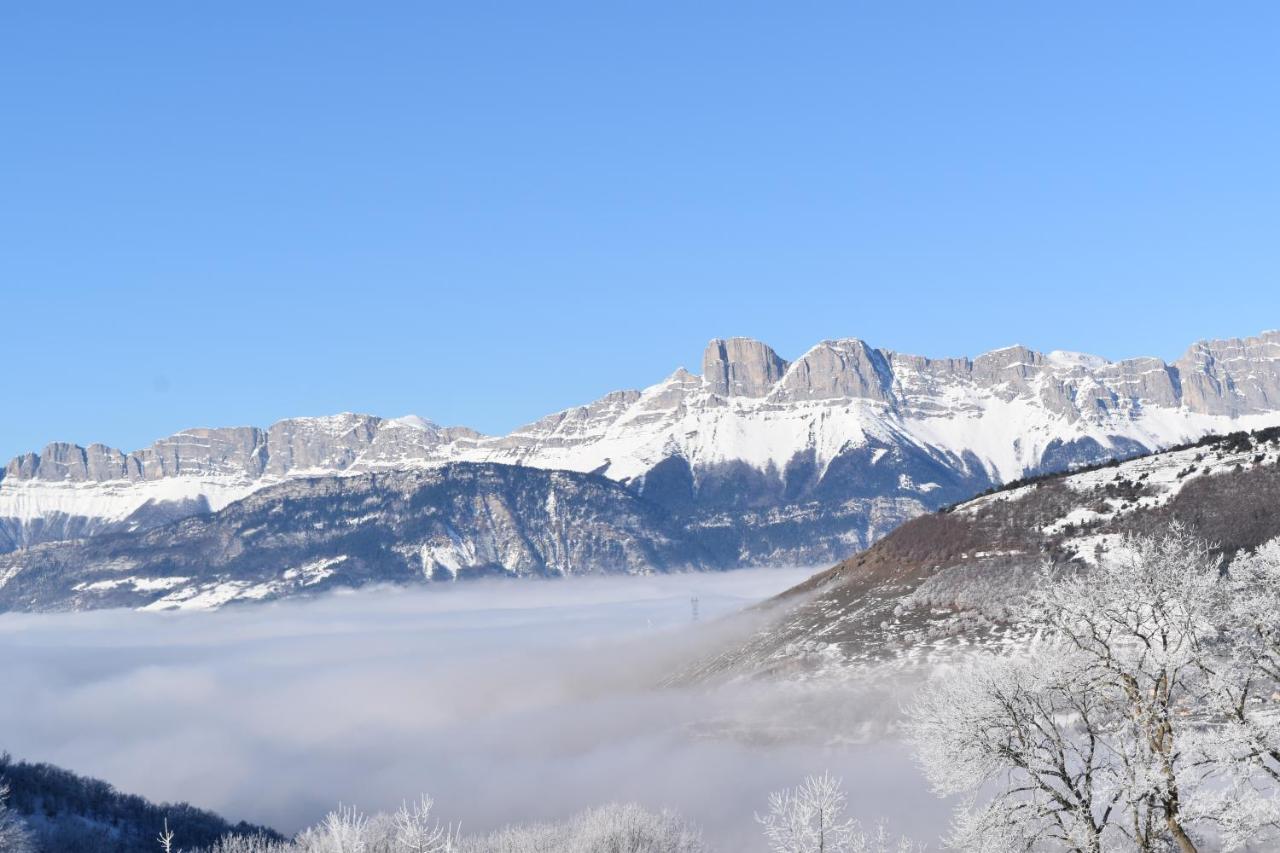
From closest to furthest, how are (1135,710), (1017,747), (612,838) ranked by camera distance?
(1135,710), (1017,747), (612,838)

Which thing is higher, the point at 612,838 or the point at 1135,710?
the point at 1135,710

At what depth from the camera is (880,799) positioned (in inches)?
6127

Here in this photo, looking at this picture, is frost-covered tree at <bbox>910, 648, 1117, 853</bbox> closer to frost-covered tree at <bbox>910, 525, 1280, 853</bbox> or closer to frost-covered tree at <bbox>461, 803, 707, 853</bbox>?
frost-covered tree at <bbox>910, 525, 1280, 853</bbox>

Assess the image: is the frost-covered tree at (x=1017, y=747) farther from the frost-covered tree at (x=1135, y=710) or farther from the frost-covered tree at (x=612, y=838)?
the frost-covered tree at (x=612, y=838)

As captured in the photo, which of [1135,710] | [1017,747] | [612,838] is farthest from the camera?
[612,838]

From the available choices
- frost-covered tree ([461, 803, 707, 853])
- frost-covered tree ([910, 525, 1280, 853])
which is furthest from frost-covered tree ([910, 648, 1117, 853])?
frost-covered tree ([461, 803, 707, 853])

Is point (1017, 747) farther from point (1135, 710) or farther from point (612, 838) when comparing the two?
point (612, 838)

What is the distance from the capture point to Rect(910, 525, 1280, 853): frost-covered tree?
39.3 metres

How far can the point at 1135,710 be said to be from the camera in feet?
133

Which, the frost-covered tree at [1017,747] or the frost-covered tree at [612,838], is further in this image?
the frost-covered tree at [612,838]

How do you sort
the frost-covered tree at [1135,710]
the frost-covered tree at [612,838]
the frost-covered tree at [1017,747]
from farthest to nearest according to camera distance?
the frost-covered tree at [612,838] < the frost-covered tree at [1017,747] < the frost-covered tree at [1135,710]

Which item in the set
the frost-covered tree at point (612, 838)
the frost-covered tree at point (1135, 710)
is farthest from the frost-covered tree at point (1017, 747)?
the frost-covered tree at point (612, 838)

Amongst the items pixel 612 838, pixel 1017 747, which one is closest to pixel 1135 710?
pixel 1017 747

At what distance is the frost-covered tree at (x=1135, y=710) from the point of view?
129 ft
